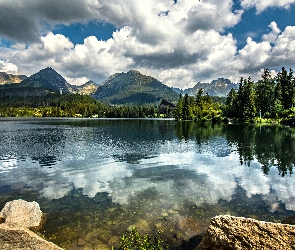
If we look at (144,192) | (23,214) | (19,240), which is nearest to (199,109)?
(144,192)

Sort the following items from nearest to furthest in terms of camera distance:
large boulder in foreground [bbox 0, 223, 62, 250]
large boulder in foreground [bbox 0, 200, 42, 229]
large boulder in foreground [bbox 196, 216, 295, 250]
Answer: large boulder in foreground [bbox 196, 216, 295, 250], large boulder in foreground [bbox 0, 223, 62, 250], large boulder in foreground [bbox 0, 200, 42, 229]

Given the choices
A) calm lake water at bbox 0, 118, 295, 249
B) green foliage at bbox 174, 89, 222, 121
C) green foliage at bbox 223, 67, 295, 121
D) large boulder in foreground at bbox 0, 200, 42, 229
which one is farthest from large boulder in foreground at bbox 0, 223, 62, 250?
green foliage at bbox 174, 89, 222, 121

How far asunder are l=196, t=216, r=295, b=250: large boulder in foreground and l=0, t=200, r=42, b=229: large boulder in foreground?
11384 mm

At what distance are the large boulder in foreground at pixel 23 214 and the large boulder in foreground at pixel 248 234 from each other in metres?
11.4

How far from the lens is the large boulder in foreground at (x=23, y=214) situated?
1329cm

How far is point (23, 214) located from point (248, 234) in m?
13.4

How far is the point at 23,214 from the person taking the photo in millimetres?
14039

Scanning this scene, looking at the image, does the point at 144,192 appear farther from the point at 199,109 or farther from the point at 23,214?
the point at 199,109

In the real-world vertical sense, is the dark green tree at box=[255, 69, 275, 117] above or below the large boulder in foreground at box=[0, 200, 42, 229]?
above

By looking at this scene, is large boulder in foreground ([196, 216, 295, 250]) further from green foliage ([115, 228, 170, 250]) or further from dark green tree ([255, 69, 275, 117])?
dark green tree ([255, 69, 275, 117])

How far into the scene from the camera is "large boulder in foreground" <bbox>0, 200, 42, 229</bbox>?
43.6ft

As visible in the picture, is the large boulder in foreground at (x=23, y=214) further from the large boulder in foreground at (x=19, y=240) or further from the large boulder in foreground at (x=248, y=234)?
the large boulder in foreground at (x=248, y=234)

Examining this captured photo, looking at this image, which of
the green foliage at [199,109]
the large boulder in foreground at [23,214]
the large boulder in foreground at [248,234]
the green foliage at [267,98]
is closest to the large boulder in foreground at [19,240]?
the large boulder in foreground at [23,214]

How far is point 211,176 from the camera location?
25562mm
